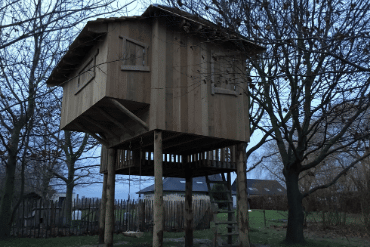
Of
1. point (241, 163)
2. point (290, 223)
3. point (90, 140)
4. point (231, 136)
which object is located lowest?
point (290, 223)

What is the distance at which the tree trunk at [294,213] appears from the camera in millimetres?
11315

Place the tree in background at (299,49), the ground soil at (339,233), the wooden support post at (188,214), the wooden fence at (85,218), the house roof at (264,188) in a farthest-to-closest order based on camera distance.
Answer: the house roof at (264,188) < the wooden fence at (85,218) < the ground soil at (339,233) < the wooden support post at (188,214) < the tree in background at (299,49)

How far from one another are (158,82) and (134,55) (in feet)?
3.24

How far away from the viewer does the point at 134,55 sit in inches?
354

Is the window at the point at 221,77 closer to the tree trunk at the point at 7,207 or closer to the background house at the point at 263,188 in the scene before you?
the tree trunk at the point at 7,207

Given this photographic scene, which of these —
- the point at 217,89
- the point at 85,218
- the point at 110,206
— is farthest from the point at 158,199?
the point at 85,218

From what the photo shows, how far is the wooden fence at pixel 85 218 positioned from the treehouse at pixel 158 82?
5770 millimetres

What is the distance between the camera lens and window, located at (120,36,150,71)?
28.8ft

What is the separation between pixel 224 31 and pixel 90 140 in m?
16.5

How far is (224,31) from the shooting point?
7.88m

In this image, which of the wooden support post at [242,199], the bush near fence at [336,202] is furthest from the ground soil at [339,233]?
the wooden support post at [242,199]

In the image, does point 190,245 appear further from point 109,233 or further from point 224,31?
point 224,31

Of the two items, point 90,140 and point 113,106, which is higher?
point 90,140

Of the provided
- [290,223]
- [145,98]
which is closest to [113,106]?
[145,98]
